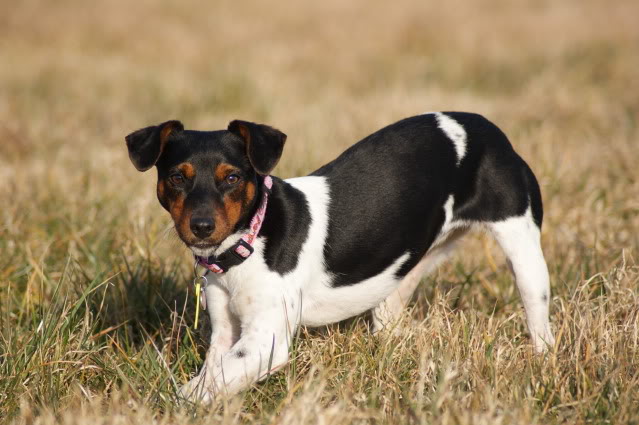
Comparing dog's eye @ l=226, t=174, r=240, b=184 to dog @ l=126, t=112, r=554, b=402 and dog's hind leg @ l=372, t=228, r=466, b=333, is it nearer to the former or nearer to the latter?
dog @ l=126, t=112, r=554, b=402


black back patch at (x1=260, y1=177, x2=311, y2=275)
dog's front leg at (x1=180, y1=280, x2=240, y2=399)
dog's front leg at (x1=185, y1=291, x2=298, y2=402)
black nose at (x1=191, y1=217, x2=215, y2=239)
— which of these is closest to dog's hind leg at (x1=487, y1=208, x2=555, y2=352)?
black back patch at (x1=260, y1=177, x2=311, y2=275)

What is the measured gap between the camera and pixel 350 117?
9039 millimetres

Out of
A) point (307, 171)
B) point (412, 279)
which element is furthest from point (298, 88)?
point (412, 279)

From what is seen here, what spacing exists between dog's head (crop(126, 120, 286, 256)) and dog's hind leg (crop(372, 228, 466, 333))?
4.25 ft

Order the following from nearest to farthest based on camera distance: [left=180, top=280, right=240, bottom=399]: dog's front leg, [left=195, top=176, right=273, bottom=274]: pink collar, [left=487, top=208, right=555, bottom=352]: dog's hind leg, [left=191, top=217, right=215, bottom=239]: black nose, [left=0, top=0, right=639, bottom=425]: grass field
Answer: [left=191, top=217, right=215, bottom=239]: black nose < [left=0, top=0, right=639, bottom=425]: grass field < [left=195, top=176, right=273, bottom=274]: pink collar < [left=180, top=280, right=240, bottom=399]: dog's front leg < [left=487, top=208, right=555, bottom=352]: dog's hind leg

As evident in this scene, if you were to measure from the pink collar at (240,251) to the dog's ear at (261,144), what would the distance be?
0.71 ft

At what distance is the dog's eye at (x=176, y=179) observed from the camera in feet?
11.9

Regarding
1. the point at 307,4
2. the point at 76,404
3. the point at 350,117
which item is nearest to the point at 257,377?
the point at 76,404

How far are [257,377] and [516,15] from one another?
46.3 feet

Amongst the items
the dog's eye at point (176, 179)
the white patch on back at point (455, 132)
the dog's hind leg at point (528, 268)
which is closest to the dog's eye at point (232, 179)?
the dog's eye at point (176, 179)

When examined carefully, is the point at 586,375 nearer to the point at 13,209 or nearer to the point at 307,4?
the point at 13,209

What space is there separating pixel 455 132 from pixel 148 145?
175cm

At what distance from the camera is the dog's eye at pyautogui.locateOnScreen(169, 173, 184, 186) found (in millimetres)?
3631

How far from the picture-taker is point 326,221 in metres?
3.96
